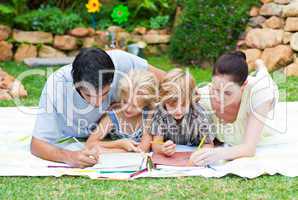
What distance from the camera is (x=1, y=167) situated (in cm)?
381

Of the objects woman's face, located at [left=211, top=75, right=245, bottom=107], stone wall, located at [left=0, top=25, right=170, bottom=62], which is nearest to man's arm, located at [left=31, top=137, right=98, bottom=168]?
woman's face, located at [left=211, top=75, right=245, bottom=107]

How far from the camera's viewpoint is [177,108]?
13.0ft

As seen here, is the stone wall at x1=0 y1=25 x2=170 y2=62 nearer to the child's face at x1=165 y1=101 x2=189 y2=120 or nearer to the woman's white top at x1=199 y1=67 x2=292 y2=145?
the woman's white top at x1=199 y1=67 x2=292 y2=145

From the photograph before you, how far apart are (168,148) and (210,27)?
4.31 m

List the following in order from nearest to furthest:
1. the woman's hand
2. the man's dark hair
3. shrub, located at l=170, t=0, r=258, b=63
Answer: the man's dark hair, the woman's hand, shrub, located at l=170, t=0, r=258, b=63

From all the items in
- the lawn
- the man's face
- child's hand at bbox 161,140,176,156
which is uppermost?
the man's face

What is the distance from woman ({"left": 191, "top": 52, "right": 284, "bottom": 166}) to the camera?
3831 mm

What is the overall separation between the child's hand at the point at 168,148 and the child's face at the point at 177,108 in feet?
0.63

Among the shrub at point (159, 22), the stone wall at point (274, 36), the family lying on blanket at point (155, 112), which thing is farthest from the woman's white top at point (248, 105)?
the shrub at point (159, 22)

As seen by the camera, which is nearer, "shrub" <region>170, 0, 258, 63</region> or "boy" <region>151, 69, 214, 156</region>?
"boy" <region>151, 69, 214, 156</region>

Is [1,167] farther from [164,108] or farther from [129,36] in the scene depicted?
[129,36]

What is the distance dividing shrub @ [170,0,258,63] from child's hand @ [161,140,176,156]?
4179 mm

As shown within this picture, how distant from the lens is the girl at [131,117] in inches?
157

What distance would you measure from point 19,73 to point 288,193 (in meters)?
5.25
